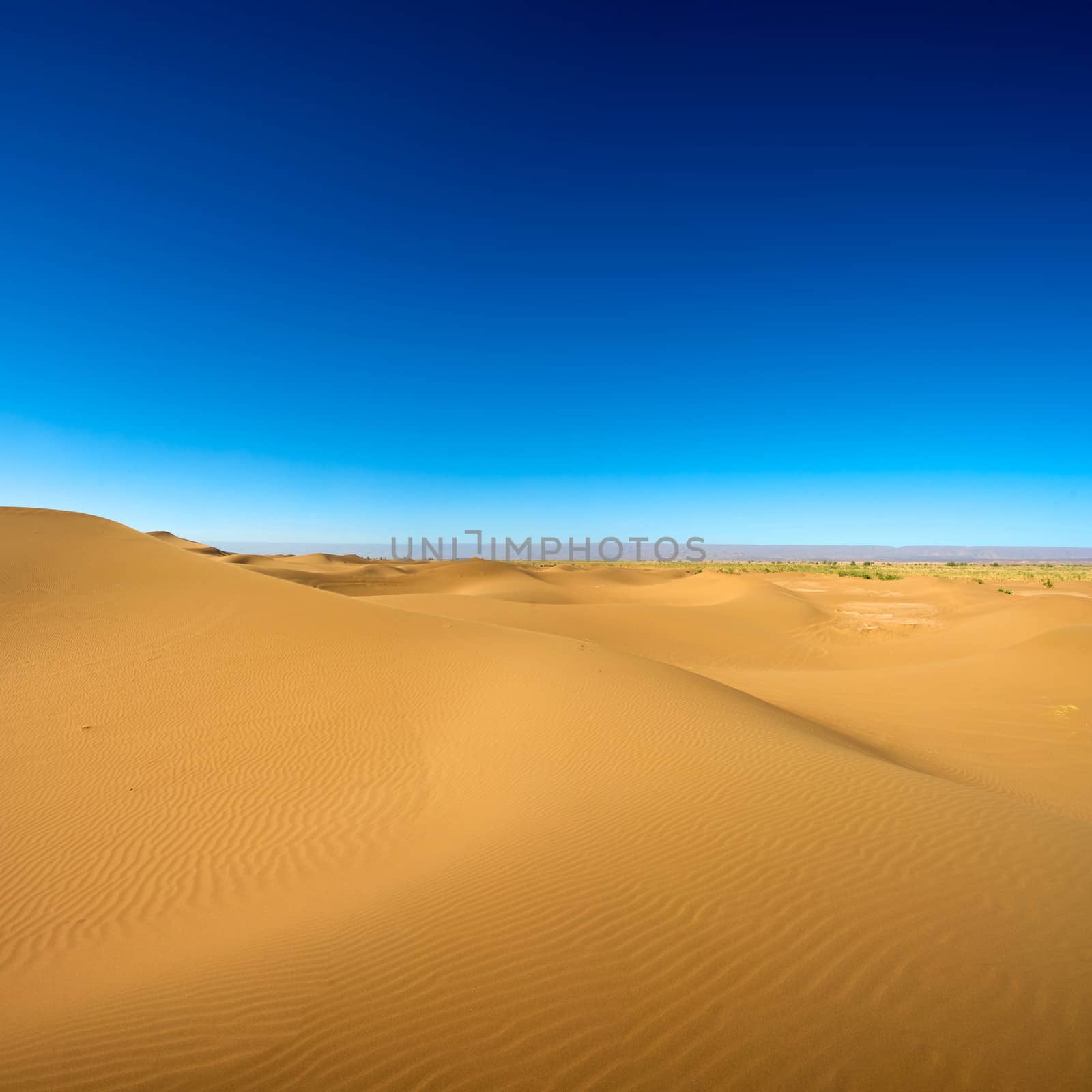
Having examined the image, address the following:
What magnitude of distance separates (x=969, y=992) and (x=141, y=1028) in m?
4.17

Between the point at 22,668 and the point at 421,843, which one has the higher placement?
the point at 22,668

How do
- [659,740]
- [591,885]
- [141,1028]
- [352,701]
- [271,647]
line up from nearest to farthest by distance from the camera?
[141,1028], [591,885], [659,740], [352,701], [271,647]

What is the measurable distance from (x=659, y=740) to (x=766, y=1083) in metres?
6.14

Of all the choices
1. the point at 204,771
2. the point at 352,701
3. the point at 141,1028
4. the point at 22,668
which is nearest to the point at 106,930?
the point at 141,1028

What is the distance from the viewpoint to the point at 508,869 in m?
4.82

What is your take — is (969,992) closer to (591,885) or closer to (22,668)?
(591,885)

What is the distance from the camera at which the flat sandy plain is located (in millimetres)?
2791

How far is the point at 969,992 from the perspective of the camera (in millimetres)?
3074

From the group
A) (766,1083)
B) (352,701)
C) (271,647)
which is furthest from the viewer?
(271,647)

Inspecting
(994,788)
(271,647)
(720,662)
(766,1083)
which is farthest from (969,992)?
(720,662)

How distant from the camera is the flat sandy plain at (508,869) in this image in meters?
2.79

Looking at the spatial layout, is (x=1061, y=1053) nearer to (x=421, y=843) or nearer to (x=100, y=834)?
(x=421, y=843)

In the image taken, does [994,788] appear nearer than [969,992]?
No

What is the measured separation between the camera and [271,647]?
1300cm
